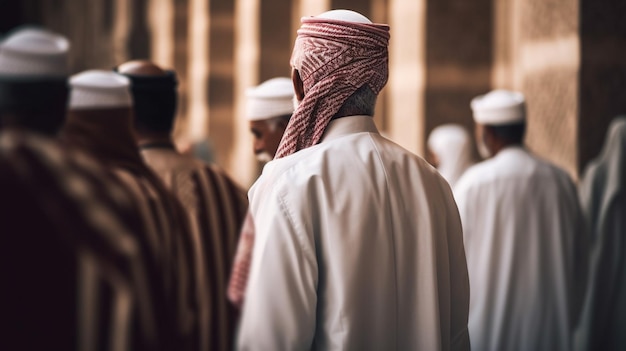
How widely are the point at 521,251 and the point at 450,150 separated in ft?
6.46

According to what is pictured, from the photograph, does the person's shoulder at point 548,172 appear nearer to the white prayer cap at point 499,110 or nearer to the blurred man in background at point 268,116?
the white prayer cap at point 499,110

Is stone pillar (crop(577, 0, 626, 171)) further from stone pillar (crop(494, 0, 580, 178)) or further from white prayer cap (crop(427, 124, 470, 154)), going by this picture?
white prayer cap (crop(427, 124, 470, 154))

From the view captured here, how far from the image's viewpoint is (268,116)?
446cm

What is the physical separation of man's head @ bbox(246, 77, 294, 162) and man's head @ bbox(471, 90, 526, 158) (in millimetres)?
1590

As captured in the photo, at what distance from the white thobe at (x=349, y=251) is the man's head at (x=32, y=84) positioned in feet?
2.66

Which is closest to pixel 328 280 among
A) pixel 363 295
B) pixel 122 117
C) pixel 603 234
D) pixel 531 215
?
pixel 363 295

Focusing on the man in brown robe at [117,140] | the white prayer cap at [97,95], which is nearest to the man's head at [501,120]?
the man in brown robe at [117,140]

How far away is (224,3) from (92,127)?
10.9 meters

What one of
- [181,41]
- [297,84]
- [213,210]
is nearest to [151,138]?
[213,210]

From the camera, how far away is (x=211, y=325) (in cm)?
384

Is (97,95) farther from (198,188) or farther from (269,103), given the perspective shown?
(269,103)

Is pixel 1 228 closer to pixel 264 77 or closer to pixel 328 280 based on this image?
pixel 328 280

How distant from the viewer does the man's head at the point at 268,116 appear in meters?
4.45

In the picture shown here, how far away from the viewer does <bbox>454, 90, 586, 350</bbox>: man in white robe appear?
553 cm
